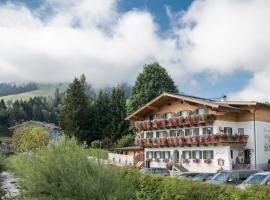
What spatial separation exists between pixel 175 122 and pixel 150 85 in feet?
74.4

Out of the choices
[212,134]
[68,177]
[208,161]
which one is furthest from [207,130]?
[68,177]

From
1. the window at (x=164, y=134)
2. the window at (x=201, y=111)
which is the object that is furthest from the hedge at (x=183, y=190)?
the window at (x=164, y=134)

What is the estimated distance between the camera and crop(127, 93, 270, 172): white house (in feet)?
170

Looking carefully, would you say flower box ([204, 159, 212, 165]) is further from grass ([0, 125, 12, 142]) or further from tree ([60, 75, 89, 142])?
grass ([0, 125, 12, 142])

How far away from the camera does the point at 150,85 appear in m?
78.4

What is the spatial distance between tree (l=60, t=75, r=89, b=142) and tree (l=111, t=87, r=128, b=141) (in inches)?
202

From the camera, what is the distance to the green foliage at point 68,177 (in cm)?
2119

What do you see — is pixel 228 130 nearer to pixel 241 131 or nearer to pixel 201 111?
pixel 241 131

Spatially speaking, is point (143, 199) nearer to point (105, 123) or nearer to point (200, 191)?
point (200, 191)

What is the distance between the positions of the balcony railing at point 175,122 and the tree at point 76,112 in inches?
959

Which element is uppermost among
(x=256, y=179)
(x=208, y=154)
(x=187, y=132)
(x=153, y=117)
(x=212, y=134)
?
(x=153, y=117)

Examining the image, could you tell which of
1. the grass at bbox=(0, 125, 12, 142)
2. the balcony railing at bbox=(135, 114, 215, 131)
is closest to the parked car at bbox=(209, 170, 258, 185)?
the balcony railing at bbox=(135, 114, 215, 131)

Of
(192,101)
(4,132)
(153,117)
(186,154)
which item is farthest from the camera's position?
(4,132)

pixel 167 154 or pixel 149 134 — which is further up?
pixel 149 134
